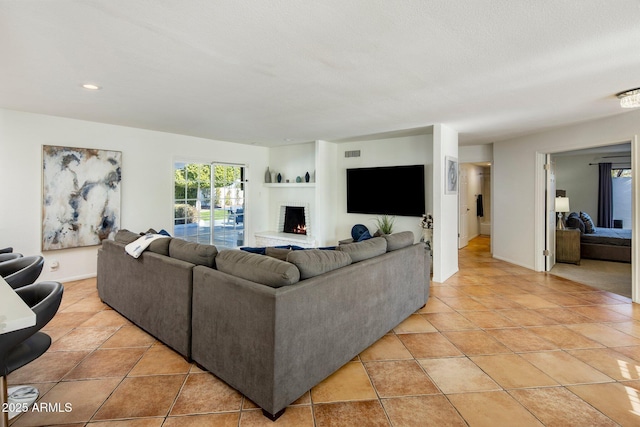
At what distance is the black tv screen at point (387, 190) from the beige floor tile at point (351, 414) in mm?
3844

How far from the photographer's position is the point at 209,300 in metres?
2.11

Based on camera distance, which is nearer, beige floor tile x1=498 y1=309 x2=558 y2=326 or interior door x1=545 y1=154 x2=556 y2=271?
beige floor tile x1=498 y1=309 x2=558 y2=326

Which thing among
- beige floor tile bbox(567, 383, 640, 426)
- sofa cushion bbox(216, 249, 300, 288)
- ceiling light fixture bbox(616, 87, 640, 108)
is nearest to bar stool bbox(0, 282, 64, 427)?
sofa cushion bbox(216, 249, 300, 288)

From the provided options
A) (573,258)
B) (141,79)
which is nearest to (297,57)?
(141,79)

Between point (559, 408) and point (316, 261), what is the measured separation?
173 cm

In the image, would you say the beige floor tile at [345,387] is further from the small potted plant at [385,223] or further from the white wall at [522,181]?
the white wall at [522,181]

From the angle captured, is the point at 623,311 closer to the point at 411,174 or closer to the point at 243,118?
the point at 411,174

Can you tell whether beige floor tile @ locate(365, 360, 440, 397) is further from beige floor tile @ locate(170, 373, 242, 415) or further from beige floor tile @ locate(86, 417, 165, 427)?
beige floor tile @ locate(86, 417, 165, 427)

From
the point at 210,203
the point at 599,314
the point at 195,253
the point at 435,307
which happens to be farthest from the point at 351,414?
the point at 210,203

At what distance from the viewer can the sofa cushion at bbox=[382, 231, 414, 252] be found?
3.00 m

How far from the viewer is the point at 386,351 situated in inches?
100

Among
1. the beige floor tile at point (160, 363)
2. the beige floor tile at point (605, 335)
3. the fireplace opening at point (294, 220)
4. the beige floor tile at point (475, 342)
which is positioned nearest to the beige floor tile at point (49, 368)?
the beige floor tile at point (160, 363)

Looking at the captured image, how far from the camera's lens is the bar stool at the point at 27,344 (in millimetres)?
1354

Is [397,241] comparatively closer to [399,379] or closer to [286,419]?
[399,379]
